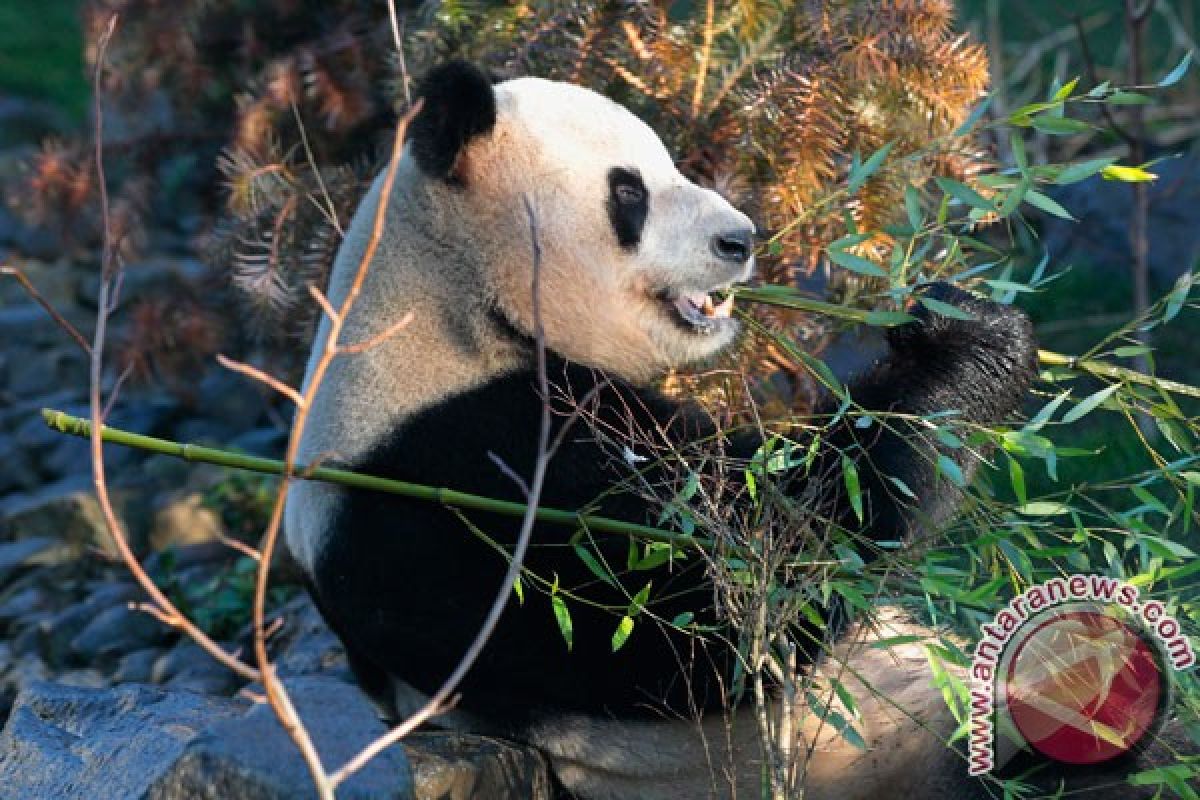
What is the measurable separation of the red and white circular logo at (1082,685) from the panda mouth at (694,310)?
996 mm

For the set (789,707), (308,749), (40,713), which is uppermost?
(308,749)

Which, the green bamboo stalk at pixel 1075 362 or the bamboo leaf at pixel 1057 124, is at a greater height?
the bamboo leaf at pixel 1057 124

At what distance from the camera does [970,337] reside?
3.39 m

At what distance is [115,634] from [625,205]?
8.95 feet

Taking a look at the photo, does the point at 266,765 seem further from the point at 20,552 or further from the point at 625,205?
the point at 20,552

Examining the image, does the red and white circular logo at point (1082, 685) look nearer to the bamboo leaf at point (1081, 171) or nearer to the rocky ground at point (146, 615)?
the bamboo leaf at point (1081, 171)

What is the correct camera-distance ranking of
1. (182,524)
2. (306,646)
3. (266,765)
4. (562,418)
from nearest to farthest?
(266,765) < (562,418) < (306,646) < (182,524)

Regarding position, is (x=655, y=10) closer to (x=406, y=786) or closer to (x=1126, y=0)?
(x=1126, y=0)

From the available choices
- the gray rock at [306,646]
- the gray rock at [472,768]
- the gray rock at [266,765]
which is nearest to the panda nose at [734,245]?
the gray rock at [472,768]

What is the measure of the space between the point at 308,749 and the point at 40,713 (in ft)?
5.90

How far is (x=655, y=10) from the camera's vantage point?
4.73m

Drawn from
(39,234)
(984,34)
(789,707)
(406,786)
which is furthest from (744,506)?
(984,34)

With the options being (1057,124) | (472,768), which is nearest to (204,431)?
(472,768)

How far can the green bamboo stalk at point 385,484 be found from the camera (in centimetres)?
291
